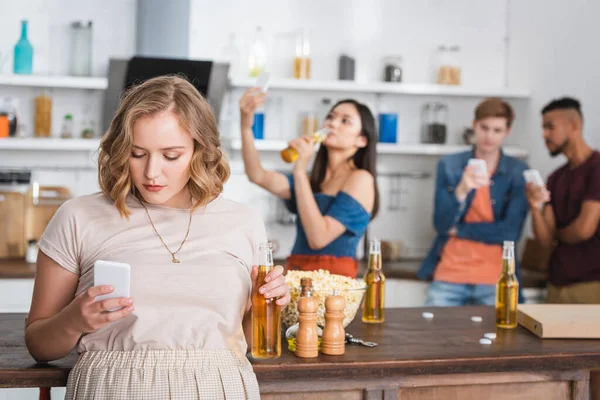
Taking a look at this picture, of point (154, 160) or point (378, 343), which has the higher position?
point (154, 160)

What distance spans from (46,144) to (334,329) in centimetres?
284

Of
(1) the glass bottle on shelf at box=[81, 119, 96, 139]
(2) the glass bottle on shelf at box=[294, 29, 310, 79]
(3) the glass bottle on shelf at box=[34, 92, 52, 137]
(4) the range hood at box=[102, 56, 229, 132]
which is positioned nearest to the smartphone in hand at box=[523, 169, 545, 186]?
(2) the glass bottle on shelf at box=[294, 29, 310, 79]

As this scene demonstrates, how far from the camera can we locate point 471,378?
2107mm

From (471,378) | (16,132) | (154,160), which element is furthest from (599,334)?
(16,132)

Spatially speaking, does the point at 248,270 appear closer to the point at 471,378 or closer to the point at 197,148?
the point at 197,148

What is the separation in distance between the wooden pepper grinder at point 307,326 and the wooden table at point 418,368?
0.03 meters

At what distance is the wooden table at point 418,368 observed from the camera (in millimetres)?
1930

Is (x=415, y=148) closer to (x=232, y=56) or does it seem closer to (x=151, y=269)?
(x=232, y=56)

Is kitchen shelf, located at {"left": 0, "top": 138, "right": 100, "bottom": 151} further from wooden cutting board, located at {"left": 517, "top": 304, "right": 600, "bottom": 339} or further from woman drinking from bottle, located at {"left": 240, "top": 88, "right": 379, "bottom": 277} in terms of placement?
wooden cutting board, located at {"left": 517, "top": 304, "right": 600, "bottom": 339}

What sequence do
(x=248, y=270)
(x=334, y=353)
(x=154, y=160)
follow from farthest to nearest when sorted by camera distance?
(x=334, y=353) → (x=248, y=270) → (x=154, y=160)

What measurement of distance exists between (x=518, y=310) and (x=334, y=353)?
78 cm

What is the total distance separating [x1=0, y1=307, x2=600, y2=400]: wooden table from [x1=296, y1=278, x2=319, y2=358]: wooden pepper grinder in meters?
0.03

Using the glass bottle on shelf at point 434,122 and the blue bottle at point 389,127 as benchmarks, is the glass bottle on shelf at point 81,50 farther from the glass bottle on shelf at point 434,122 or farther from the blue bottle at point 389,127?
the glass bottle on shelf at point 434,122

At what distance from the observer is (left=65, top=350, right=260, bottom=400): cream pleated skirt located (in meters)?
1.62
